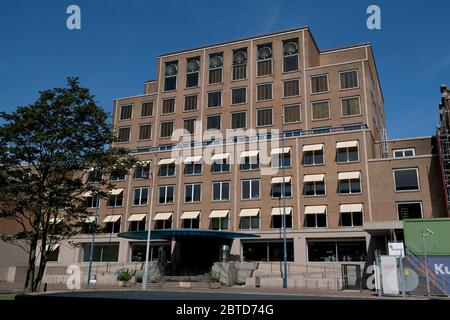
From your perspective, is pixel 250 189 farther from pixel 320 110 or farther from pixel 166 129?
pixel 166 129

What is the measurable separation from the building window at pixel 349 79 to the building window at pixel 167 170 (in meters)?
25.1

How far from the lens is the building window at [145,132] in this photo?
63.9 m

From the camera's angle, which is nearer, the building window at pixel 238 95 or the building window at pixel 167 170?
the building window at pixel 167 170

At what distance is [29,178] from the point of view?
22906 mm

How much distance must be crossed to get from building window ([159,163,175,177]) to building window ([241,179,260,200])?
10.7 m

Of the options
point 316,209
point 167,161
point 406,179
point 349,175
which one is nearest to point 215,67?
point 167,161

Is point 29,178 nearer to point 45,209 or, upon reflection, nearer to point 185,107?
point 45,209

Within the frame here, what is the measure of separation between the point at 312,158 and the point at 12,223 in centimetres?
4793

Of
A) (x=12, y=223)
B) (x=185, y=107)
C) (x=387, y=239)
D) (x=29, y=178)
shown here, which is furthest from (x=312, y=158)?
(x=12, y=223)

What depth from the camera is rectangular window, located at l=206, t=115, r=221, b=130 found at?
6025cm

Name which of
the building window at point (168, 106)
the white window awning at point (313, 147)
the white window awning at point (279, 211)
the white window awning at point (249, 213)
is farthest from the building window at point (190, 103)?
the white window awning at point (279, 211)

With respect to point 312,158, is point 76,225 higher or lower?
lower

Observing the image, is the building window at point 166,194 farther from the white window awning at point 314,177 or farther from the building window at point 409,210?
the building window at point 409,210

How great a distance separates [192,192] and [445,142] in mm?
30065
